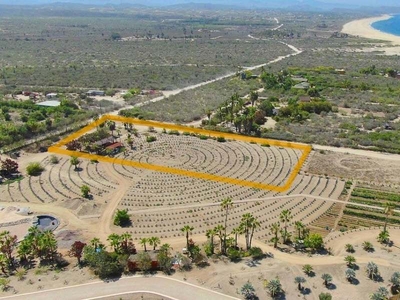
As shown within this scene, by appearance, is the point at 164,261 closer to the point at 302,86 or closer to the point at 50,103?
the point at 50,103

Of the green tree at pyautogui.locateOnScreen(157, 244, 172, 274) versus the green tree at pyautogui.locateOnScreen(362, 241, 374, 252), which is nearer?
the green tree at pyautogui.locateOnScreen(157, 244, 172, 274)

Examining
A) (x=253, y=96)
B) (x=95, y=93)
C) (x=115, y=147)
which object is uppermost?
(x=253, y=96)

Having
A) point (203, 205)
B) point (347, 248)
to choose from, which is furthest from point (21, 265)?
point (347, 248)

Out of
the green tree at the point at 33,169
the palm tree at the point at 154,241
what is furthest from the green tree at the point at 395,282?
the green tree at the point at 33,169

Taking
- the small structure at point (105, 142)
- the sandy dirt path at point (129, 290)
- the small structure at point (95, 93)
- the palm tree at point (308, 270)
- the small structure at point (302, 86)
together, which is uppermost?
the small structure at point (302, 86)

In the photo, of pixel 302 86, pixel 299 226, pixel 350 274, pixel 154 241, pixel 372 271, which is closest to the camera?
pixel 350 274

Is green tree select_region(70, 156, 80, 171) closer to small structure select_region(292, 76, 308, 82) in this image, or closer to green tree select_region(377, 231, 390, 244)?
green tree select_region(377, 231, 390, 244)

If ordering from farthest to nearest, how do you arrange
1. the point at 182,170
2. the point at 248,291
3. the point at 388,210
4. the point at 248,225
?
the point at 182,170, the point at 388,210, the point at 248,225, the point at 248,291

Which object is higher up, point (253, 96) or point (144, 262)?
point (253, 96)

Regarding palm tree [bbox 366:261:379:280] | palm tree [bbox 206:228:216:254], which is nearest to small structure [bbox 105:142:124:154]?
palm tree [bbox 206:228:216:254]

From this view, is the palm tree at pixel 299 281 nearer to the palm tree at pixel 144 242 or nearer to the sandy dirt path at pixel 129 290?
the sandy dirt path at pixel 129 290

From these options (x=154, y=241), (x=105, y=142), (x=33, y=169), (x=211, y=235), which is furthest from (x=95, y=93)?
(x=211, y=235)
